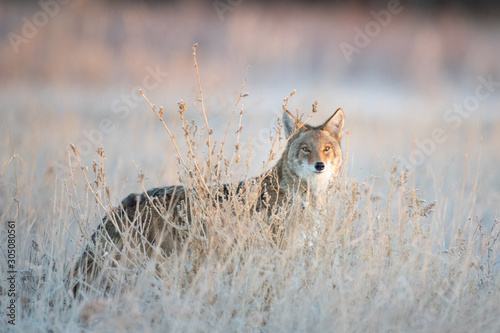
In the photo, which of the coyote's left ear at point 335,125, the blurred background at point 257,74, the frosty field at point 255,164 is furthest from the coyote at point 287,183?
the blurred background at point 257,74

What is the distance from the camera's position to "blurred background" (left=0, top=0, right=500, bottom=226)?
9.91 m

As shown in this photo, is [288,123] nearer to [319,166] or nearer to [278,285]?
[319,166]

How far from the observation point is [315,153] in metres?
5.39

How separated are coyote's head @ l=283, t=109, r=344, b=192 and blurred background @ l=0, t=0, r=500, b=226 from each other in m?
2.50

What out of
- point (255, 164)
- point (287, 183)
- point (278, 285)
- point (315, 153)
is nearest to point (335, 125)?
point (315, 153)

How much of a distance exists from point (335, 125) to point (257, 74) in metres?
9.08

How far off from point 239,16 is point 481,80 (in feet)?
24.1

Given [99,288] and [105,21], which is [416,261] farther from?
[105,21]

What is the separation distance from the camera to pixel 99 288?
4121 millimetres

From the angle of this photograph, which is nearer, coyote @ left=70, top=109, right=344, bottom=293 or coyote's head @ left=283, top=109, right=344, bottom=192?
coyote @ left=70, top=109, right=344, bottom=293

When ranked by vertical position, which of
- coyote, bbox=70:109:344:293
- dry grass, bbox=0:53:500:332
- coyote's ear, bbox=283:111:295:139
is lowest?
dry grass, bbox=0:53:500:332

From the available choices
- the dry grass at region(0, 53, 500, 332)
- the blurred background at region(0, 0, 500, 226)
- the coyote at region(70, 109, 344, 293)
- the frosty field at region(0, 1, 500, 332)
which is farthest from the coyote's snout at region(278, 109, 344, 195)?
the blurred background at region(0, 0, 500, 226)

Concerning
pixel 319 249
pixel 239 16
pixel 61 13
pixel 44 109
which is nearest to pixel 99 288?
pixel 319 249

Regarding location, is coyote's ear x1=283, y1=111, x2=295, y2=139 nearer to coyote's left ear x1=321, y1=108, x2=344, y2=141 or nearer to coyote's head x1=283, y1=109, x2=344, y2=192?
coyote's head x1=283, y1=109, x2=344, y2=192
